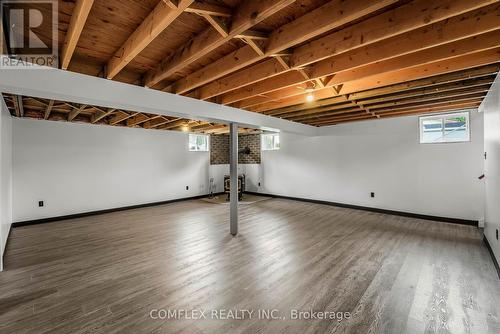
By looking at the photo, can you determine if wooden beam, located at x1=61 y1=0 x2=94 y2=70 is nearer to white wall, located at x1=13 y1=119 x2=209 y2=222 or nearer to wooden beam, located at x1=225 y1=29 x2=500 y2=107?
wooden beam, located at x1=225 y1=29 x2=500 y2=107

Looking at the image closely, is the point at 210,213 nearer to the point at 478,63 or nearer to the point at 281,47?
the point at 281,47

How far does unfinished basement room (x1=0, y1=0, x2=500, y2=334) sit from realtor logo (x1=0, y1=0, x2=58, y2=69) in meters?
0.01

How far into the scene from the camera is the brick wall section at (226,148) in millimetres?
8883

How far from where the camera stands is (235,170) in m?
4.31

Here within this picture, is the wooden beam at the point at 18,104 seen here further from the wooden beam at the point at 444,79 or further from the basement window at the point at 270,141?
the basement window at the point at 270,141

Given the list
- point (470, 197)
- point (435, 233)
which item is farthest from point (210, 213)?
point (470, 197)

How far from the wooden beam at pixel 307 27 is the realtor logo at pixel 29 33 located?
152 cm

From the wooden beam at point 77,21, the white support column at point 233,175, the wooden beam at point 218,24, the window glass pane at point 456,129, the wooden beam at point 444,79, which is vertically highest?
the wooden beam at point 444,79

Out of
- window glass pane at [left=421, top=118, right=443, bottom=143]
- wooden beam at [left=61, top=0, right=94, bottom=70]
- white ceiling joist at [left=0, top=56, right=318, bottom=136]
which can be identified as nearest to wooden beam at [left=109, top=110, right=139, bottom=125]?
white ceiling joist at [left=0, top=56, right=318, bottom=136]

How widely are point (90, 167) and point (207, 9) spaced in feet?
19.1

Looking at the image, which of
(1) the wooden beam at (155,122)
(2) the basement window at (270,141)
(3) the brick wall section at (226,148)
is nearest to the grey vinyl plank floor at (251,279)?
(1) the wooden beam at (155,122)

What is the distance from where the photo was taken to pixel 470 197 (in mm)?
4695

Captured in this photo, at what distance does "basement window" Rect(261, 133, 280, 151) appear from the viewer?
8.36 meters

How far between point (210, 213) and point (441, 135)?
5910mm
